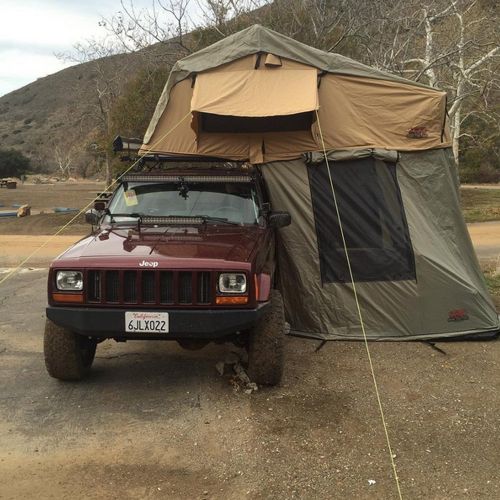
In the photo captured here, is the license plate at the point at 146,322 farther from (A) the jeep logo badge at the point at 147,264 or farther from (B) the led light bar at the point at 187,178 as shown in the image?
(B) the led light bar at the point at 187,178

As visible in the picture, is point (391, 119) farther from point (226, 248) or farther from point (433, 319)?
point (226, 248)

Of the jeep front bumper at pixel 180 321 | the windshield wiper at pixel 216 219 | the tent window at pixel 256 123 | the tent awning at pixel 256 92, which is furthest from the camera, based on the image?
A: the tent window at pixel 256 123

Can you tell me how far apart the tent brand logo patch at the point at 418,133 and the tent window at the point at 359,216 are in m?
0.37

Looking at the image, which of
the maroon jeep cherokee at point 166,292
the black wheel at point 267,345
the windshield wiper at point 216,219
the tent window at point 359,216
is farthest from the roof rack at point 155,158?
the black wheel at point 267,345

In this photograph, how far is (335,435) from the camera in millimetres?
3842

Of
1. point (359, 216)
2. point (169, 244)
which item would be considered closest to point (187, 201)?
point (169, 244)

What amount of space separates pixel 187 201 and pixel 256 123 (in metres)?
1.30

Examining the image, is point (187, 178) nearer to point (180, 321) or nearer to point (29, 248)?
point (180, 321)

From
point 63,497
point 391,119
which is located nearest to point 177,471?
point 63,497

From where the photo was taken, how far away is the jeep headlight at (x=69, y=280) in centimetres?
416

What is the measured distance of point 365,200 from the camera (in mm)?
5934

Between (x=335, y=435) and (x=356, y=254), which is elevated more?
(x=356, y=254)

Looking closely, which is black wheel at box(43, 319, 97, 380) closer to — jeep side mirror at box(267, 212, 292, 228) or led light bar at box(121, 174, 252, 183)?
led light bar at box(121, 174, 252, 183)

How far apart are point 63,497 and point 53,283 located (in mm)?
1587
